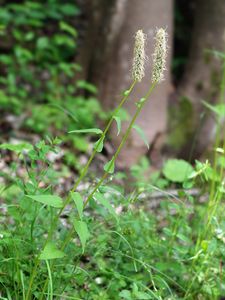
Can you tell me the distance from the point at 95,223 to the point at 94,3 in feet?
9.11

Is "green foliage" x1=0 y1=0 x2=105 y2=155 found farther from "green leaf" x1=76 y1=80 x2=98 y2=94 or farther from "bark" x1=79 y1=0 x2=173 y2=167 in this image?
"bark" x1=79 y1=0 x2=173 y2=167

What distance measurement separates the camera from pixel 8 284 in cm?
176

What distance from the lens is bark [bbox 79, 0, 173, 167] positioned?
4.06 meters

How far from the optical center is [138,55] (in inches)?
56.8

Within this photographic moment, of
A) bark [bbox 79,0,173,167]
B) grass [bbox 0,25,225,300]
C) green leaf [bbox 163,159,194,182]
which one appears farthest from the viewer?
bark [bbox 79,0,173,167]

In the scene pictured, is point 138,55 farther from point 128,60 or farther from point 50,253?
point 128,60

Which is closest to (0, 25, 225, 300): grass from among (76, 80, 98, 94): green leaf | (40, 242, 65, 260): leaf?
(40, 242, 65, 260): leaf

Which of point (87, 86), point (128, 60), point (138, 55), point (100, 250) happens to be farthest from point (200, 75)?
point (138, 55)

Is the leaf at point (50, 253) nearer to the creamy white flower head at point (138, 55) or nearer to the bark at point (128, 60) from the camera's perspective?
the creamy white flower head at point (138, 55)

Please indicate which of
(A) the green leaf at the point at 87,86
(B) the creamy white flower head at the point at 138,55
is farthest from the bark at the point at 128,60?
(B) the creamy white flower head at the point at 138,55

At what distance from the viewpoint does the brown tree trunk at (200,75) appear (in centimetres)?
409

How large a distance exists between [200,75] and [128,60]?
51cm

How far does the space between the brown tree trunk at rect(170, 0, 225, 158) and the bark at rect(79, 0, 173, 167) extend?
0.12 m

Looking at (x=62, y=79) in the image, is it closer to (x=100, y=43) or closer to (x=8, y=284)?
(x=100, y=43)
